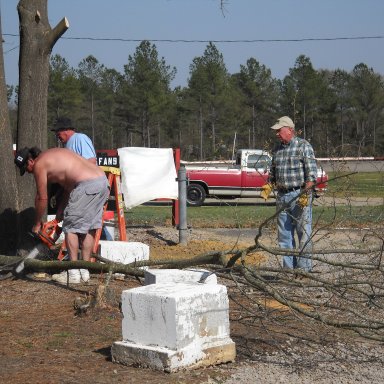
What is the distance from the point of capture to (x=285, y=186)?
30.7ft

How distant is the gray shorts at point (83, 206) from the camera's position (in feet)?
26.2

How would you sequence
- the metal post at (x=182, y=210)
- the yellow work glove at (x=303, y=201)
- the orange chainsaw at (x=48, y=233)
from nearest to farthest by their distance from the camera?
1. the orange chainsaw at (x=48, y=233)
2. the yellow work glove at (x=303, y=201)
3. the metal post at (x=182, y=210)

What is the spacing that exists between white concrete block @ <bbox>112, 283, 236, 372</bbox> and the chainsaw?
9.51ft

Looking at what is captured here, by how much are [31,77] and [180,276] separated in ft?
11.9

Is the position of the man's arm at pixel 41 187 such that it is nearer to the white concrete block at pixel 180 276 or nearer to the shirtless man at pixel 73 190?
the shirtless man at pixel 73 190

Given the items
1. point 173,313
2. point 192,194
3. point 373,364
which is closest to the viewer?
point 173,313

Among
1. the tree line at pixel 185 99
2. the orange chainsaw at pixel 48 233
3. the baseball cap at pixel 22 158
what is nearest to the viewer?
the baseball cap at pixel 22 158

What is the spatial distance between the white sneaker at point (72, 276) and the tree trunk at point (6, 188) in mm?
1087

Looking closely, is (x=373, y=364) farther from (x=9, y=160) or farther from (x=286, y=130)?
(x=9, y=160)

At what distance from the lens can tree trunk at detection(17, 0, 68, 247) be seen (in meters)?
9.07

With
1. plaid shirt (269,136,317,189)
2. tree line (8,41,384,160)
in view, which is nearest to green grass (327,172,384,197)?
plaid shirt (269,136,317,189)

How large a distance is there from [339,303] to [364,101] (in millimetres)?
32092

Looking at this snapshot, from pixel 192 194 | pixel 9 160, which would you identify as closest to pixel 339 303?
pixel 9 160

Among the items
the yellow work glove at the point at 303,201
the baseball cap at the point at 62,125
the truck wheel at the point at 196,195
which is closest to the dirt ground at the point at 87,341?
the yellow work glove at the point at 303,201
